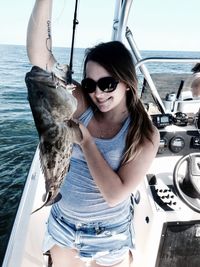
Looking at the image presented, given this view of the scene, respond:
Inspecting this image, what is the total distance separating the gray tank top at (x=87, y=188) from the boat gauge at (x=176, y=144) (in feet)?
4.08

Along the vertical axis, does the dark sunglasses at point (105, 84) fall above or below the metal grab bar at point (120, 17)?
below

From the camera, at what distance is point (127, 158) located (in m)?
1.50

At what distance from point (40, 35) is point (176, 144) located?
1.73m

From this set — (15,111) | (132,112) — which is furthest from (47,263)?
(15,111)

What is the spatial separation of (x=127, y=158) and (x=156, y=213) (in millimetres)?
970

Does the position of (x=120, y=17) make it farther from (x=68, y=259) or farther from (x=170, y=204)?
(x=68, y=259)

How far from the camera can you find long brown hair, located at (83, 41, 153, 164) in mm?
1482

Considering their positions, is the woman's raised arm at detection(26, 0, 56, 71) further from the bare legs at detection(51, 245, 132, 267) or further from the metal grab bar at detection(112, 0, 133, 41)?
the metal grab bar at detection(112, 0, 133, 41)

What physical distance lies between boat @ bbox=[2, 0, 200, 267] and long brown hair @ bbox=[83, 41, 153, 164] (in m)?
0.95

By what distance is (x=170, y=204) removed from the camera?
2.43 metres

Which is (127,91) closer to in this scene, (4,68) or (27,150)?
(27,150)

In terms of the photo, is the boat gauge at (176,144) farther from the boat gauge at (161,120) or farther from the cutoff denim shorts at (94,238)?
the cutoff denim shorts at (94,238)

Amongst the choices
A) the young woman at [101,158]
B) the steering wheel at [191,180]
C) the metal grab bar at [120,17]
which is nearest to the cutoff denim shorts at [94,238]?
the young woman at [101,158]

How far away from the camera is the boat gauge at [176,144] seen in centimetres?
276
